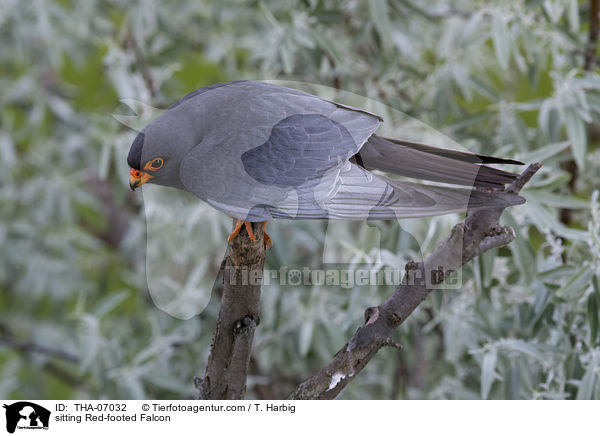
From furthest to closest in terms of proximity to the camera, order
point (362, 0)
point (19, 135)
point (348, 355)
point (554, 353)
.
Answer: point (19, 135), point (362, 0), point (554, 353), point (348, 355)

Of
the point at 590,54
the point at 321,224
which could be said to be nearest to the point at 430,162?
the point at 321,224

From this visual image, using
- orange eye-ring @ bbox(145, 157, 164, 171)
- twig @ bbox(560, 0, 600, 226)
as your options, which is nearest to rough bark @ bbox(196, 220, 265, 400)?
orange eye-ring @ bbox(145, 157, 164, 171)

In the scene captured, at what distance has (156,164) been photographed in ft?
1.80

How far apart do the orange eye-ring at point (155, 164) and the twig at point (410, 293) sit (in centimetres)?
28

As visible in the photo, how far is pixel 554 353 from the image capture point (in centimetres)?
93

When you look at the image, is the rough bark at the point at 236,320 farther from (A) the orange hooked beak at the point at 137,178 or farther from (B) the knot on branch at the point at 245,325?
(A) the orange hooked beak at the point at 137,178

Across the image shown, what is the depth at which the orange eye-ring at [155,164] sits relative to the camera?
0.55m

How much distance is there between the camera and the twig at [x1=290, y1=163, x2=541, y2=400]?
0.64 metres

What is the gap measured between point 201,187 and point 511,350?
61 centimetres

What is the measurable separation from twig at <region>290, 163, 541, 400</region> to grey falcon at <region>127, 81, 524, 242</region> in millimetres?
73

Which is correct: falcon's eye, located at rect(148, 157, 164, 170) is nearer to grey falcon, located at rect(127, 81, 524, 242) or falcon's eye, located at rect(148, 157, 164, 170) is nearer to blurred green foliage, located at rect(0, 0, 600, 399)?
grey falcon, located at rect(127, 81, 524, 242)

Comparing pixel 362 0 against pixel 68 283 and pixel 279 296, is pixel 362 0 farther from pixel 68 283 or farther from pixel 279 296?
pixel 68 283
